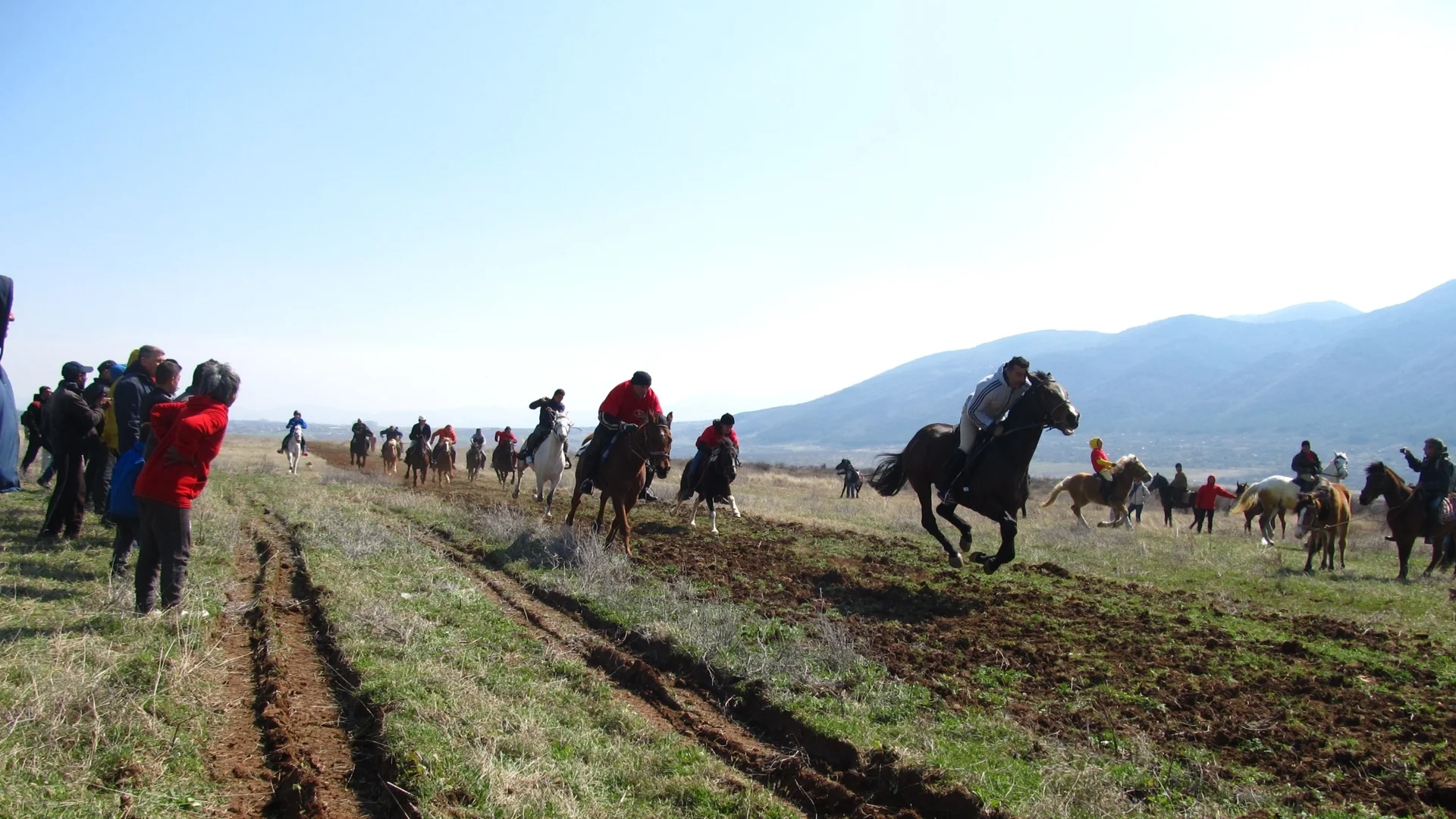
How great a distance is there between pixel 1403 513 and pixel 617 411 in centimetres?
1315

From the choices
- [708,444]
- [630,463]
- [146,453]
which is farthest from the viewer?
[708,444]

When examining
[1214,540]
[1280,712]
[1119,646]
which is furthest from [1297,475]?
[1280,712]

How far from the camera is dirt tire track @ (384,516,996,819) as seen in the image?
176 inches

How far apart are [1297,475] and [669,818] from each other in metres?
17.6

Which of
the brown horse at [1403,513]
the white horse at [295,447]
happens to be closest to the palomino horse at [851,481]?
the white horse at [295,447]

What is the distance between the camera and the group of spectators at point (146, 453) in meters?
6.31

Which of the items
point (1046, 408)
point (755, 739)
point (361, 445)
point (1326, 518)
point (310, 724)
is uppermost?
point (1046, 408)

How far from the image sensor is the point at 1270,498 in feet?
64.2

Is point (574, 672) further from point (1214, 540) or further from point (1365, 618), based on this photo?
point (1214, 540)

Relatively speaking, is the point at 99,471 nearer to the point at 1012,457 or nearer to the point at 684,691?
the point at 684,691

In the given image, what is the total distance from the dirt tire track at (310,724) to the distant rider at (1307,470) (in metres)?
17.1

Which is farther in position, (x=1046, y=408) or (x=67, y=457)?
(x=1046, y=408)

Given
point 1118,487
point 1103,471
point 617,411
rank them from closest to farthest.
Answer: point 617,411 → point 1103,471 → point 1118,487

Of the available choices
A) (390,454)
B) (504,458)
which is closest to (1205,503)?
(504,458)
